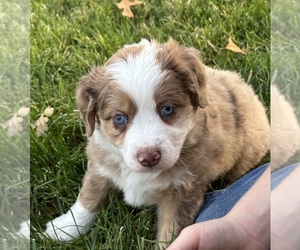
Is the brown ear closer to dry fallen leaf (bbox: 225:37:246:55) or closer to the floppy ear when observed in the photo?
the floppy ear

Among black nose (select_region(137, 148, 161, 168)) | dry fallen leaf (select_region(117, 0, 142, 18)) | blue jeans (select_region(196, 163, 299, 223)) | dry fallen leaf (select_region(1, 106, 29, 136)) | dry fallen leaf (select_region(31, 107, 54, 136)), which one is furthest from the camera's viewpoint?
dry fallen leaf (select_region(117, 0, 142, 18))

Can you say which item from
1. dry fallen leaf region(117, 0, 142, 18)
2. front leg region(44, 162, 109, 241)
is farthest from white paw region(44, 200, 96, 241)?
dry fallen leaf region(117, 0, 142, 18)

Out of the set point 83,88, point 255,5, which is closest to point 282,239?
point 83,88

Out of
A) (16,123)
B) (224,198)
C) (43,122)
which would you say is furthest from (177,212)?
(43,122)

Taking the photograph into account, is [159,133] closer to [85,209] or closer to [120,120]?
[120,120]

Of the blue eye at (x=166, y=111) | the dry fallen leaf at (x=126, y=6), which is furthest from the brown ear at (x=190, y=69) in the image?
the dry fallen leaf at (x=126, y=6)

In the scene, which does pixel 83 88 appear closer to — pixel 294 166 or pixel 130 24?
pixel 294 166
